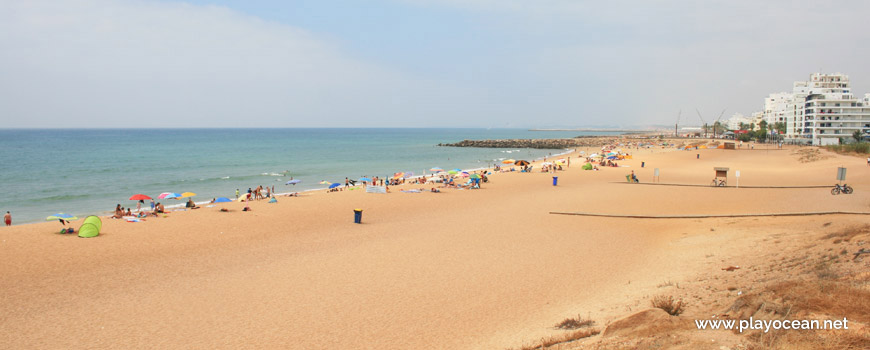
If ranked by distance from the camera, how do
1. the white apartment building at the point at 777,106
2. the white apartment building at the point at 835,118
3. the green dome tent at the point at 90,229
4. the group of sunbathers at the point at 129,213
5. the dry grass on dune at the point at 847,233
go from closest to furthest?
1. the dry grass on dune at the point at 847,233
2. the green dome tent at the point at 90,229
3. the group of sunbathers at the point at 129,213
4. the white apartment building at the point at 835,118
5. the white apartment building at the point at 777,106

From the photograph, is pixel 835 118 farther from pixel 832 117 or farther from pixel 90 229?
pixel 90 229

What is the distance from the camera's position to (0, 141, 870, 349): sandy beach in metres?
9.34

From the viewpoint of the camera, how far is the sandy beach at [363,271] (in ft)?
30.7

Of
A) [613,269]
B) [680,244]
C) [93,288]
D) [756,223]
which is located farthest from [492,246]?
[93,288]

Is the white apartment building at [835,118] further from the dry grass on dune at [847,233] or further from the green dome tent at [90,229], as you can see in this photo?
the green dome tent at [90,229]

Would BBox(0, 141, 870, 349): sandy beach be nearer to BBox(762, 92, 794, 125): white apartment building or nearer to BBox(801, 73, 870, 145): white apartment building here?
BBox(801, 73, 870, 145): white apartment building

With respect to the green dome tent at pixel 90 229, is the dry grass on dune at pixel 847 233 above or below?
above

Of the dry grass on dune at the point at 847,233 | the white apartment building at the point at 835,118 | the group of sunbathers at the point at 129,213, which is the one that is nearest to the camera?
the dry grass on dune at the point at 847,233

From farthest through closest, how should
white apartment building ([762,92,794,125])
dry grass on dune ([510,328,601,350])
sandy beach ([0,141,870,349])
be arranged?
1. white apartment building ([762,92,794,125])
2. sandy beach ([0,141,870,349])
3. dry grass on dune ([510,328,601,350])

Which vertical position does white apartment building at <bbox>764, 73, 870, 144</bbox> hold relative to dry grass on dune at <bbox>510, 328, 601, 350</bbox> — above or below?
above

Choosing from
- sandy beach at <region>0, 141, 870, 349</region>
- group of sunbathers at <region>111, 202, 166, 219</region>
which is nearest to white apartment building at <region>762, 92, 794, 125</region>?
sandy beach at <region>0, 141, 870, 349</region>

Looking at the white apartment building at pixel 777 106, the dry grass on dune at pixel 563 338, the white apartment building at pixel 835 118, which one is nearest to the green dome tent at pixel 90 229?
the dry grass on dune at pixel 563 338

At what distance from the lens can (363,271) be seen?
43.0 ft

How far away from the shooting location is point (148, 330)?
9.41m
